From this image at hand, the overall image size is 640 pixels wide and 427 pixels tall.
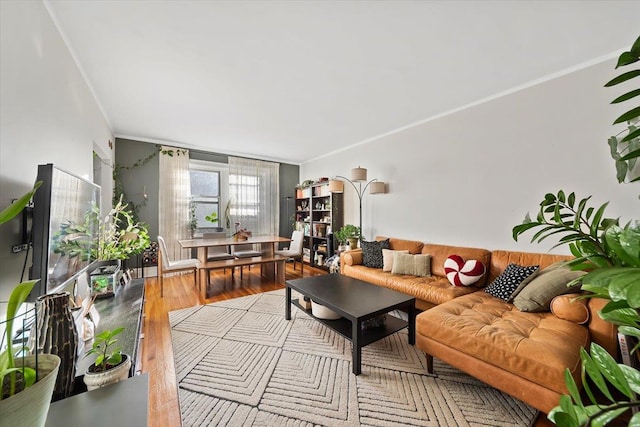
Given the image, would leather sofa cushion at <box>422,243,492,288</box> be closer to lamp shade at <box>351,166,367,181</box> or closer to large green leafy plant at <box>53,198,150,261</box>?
lamp shade at <box>351,166,367,181</box>

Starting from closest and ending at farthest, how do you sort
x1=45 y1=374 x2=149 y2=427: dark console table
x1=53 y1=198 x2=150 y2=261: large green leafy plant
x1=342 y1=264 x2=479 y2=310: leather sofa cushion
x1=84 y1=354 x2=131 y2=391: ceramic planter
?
x1=45 y1=374 x2=149 y2=427: dark console table
x1=84 y1=354 x2=131 y2=391: ceramic planter
x1=53 y1=198 x2=150 y2=261: large green leafy plant
x1=342 y1=264 x2=479 y2=310: leather sofa cushion

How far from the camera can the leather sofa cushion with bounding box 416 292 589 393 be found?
51.8 inches

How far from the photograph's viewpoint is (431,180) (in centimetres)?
339

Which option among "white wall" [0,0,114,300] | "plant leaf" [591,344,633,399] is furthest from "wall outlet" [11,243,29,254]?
"plant leaf" [591,344,633,399]

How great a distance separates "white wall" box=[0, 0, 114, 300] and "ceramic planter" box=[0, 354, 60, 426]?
790 millimetres

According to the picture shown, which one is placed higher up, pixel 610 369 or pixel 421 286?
pixel 610 369

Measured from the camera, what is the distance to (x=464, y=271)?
259 cm

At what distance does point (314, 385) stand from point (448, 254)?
83.9 inches

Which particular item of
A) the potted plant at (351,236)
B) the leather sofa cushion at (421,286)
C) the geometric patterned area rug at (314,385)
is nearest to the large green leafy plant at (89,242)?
the geometric patterned area rug at (314,385)

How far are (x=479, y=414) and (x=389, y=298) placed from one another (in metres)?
0.89

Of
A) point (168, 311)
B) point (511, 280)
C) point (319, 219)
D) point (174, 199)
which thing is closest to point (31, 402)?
point (168, 311)

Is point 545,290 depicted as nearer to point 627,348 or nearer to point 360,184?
point 627,348

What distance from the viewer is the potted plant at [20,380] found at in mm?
540

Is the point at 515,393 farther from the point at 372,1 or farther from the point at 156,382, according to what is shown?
the point at 372,1
